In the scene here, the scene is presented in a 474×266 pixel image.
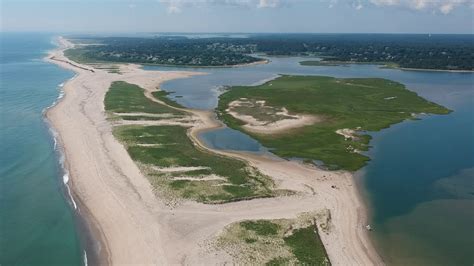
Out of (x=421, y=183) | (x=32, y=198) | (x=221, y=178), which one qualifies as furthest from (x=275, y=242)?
(x=32, y=198)

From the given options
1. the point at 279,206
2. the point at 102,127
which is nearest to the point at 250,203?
the point at 279,206

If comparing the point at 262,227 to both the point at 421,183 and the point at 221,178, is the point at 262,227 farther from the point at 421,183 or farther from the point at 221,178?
the point at 421,183

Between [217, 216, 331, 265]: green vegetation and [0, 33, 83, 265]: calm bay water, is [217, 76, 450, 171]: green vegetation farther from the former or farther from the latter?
[0, 33, 83, 265]: calm bay water

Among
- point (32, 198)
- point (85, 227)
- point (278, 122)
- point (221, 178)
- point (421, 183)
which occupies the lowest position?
point (32, 198)

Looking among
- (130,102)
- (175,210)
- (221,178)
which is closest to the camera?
(175,210)

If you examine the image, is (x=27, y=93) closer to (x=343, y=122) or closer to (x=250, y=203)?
(x=343, y=122)

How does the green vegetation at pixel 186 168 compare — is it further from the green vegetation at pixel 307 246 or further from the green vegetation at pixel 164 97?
the green vegetation at pixel 164 97

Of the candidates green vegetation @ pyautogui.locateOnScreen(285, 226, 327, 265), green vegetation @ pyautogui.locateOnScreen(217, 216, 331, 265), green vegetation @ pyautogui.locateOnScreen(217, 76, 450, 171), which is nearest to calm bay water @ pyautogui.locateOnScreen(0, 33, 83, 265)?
green vegetation @ pyautogui.locateOnScreen(217, 216, 331, 265)
